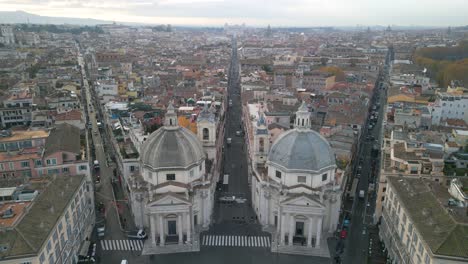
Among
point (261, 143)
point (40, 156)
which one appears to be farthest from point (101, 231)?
point (261, 143)

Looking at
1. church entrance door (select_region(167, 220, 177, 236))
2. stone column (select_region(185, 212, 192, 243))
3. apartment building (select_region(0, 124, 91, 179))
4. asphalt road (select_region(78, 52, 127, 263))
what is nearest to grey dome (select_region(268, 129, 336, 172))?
stone column (select_region(185, 212, 192, 243))

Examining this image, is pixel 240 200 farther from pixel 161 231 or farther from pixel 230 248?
pixel 161 231

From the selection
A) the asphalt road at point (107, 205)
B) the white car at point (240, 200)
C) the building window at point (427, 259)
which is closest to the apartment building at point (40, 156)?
the asphalt road at point (107, 205)

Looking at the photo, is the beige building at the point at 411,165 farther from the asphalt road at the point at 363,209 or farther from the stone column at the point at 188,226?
the stone column at the point at 188,226

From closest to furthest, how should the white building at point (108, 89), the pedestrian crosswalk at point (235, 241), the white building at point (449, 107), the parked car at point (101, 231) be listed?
the pedestrian crosswalk at point (235, 241), the parked car at point (101, 231), the white building at point (449, 107), the white building at point (108, 89)

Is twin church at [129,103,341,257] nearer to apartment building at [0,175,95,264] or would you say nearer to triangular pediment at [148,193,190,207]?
triangular pediment at [148,193,190,207]

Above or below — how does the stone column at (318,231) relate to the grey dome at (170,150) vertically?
below

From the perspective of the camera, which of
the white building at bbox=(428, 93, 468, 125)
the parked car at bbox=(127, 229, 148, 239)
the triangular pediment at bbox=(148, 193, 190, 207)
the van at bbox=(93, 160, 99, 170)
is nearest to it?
the triangular pediment at bbox=(148, 193, 190, 207)

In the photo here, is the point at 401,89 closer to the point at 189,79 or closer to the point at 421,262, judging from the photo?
the point at 189,79
